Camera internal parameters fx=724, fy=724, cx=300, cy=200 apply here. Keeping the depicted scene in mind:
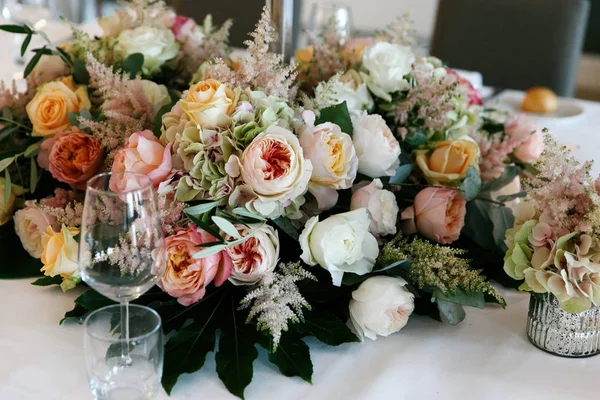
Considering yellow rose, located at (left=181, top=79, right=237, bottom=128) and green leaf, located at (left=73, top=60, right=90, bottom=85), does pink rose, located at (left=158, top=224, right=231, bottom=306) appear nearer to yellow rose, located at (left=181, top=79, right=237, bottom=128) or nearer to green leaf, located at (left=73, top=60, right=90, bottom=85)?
yellow rose, located at (left=181, top=79, right=237, bottom=128)

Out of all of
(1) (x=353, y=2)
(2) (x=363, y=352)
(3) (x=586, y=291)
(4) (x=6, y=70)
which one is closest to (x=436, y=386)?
(2) (x=363, y=352)

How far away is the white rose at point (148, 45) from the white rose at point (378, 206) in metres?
0.49

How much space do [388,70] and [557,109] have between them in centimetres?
93

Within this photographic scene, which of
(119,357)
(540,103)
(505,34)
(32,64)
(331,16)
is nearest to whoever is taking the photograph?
(119,357)

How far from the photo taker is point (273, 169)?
2.94ft

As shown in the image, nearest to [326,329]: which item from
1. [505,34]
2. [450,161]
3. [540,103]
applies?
[450,161]

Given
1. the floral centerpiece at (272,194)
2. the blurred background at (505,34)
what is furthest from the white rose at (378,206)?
the blurred background at (505,34)

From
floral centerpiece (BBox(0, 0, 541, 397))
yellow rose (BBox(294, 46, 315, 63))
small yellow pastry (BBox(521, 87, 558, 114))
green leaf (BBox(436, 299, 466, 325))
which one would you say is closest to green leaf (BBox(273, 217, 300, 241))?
floral centerpiece (BBox(0, 0, 541, 397))

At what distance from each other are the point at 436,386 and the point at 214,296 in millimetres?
315

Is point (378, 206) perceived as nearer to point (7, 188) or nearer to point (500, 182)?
point (500, 182)

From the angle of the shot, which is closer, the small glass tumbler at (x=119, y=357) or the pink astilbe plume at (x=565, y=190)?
the small glass tumbler at (x=119, y=357)

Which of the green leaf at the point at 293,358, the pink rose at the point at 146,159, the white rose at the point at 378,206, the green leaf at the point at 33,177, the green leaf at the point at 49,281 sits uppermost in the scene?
the pink rose at the point at 146,159

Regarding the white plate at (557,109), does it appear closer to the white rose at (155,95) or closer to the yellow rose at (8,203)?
the white rose at (155,95)

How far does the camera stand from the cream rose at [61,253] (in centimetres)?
95
